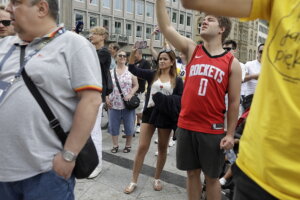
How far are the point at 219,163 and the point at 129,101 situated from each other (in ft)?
9.86

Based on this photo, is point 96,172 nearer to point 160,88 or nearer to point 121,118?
point 160,88

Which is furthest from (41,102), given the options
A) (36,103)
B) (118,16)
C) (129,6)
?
(129,6)

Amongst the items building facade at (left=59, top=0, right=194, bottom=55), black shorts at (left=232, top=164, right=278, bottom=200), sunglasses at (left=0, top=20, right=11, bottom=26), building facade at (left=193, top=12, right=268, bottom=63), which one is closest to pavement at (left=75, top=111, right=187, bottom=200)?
sunglasses at (left=0, top=20, right=11, bottom=26)

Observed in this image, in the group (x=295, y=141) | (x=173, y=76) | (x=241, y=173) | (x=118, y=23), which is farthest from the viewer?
(x=118, y=23)

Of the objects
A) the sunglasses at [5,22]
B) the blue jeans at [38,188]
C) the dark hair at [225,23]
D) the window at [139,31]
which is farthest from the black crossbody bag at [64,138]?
the window at [139,31]

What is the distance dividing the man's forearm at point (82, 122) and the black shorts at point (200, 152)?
120 cm

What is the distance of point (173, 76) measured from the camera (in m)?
3.86

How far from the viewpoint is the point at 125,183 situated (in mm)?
4043

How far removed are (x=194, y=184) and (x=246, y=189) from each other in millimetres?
1562

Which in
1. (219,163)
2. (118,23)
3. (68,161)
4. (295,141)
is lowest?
(219,163)

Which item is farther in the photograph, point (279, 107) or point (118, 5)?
point (118, 5)

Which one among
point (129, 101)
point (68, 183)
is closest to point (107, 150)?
point (129, 101)

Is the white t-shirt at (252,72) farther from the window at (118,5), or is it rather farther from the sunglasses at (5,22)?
the window at (118,5)

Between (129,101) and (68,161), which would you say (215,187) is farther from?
(129,101)
